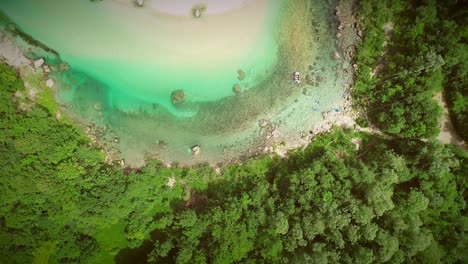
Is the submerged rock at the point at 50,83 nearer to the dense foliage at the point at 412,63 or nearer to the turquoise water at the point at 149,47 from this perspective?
the turquoise water at the point at 149,47

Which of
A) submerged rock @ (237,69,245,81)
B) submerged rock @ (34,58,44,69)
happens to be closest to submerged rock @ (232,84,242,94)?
submerged rock @ (237,69,245,81)

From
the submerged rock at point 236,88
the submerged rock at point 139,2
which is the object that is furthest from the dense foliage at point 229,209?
the submerged rock at point 139,2

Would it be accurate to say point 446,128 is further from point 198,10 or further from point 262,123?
point 198,10

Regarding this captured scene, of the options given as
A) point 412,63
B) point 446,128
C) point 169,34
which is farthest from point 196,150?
point 446,128

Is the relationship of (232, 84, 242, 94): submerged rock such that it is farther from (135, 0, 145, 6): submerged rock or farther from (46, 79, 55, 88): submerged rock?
(46, 79, 55, 88): submerged rock

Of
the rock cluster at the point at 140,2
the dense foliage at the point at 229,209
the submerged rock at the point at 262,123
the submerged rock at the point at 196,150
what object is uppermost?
the rock cluster at the point at 140,2

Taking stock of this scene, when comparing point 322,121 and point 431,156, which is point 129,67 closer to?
point 322,121
